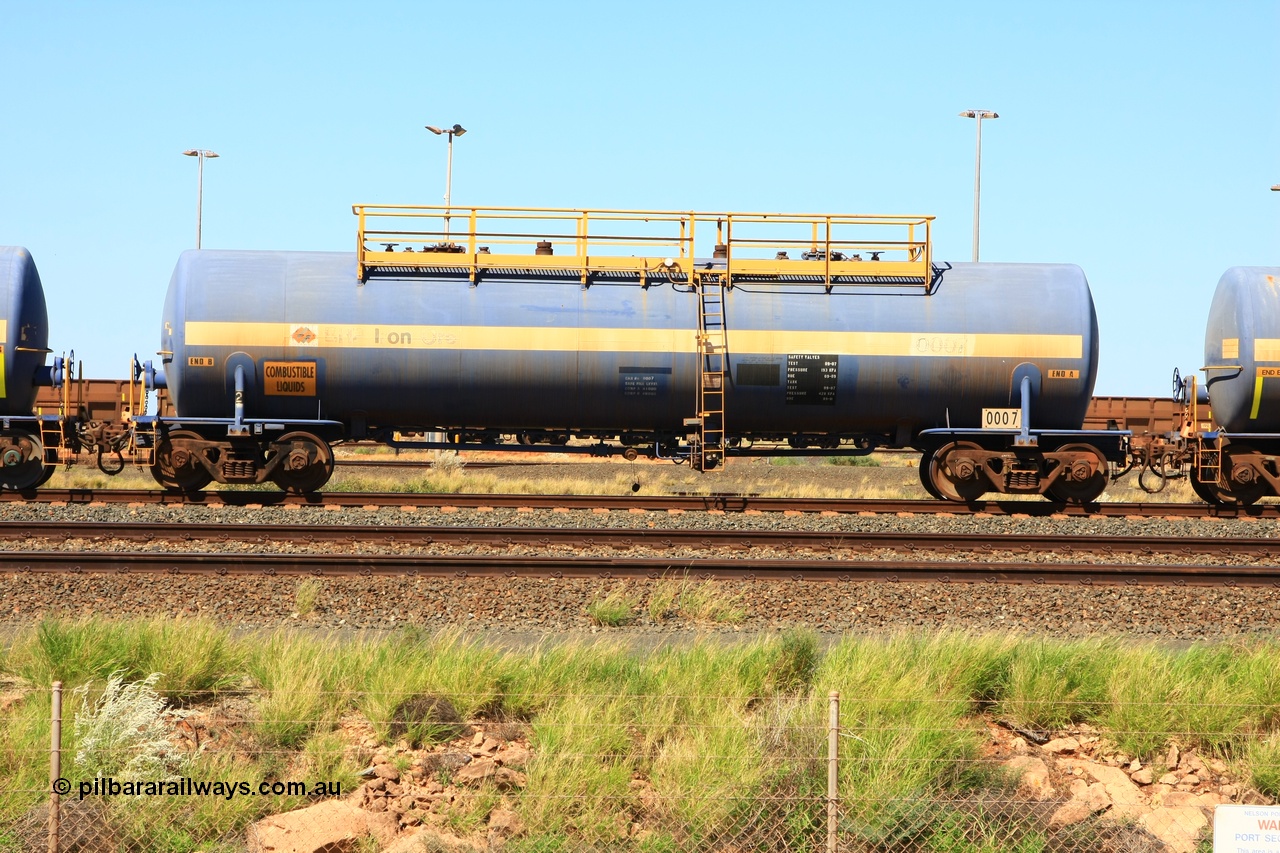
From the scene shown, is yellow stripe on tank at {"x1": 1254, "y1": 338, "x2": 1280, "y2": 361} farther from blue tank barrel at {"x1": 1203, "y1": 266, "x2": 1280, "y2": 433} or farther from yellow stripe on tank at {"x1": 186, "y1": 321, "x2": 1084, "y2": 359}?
yellow stripe on tank at {"x1": 186, "y1": 321, "x2": 1084, "y2": 359}

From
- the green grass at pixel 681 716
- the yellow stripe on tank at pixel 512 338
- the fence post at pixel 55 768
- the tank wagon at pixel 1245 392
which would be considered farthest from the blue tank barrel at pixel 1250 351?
the fence post at pixel 55 768

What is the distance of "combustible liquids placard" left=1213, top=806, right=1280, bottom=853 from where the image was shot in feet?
15.2

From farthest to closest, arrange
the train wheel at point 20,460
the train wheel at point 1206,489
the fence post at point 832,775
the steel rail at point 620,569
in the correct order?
the train wheel at point 1206,489
the train wheel at point 20,460
the steel rail at point 620,569
the fence post at point 832,775

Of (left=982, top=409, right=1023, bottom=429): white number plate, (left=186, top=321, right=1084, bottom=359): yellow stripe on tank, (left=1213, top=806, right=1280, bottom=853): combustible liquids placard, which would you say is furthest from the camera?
(left=982, top=409, right=1023, bottom=429): white number plate

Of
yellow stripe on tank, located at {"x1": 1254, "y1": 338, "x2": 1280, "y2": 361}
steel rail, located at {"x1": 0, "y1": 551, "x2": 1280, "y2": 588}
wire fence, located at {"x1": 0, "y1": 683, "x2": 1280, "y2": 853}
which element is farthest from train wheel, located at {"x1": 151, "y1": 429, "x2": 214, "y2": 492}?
yellow stripe on tank, located at {"x1": 1254, "y1": 338, "x2": 1280, "y2": 361}

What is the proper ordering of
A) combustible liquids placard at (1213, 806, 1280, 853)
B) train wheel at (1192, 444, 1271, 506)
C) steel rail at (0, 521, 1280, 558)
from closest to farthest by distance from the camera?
combustible liquids placard at (1213, 806, 1280, 853) → steel rail at (0, 521, 1280, 558) → train wheel at (1192, 444, 1271, 506)

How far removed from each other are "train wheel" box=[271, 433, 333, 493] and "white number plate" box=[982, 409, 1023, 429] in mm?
10761

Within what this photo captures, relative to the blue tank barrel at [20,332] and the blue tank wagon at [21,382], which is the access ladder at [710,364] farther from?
the blue tank barrel at [20,332]

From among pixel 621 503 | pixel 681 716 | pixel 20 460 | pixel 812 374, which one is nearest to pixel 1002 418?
pixel 812 374

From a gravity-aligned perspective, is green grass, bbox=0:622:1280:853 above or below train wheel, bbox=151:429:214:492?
below

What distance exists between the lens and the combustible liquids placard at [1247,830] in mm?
4641

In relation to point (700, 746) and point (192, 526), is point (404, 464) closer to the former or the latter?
point (192, 526)

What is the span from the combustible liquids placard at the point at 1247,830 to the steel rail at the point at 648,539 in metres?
9.05

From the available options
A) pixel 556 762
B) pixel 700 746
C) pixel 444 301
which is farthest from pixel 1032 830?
pixel 444 301
